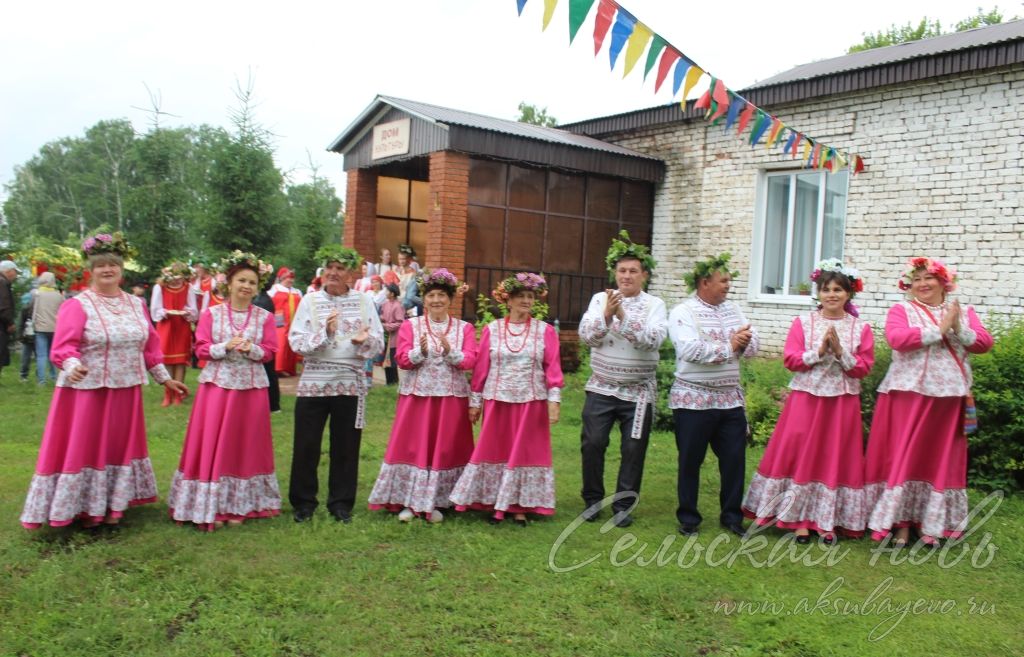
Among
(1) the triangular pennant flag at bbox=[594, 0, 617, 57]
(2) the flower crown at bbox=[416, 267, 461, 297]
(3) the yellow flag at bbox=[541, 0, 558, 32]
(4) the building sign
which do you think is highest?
(4) the building sign

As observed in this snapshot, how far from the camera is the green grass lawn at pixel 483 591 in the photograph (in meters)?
3.79

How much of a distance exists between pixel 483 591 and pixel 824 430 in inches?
101

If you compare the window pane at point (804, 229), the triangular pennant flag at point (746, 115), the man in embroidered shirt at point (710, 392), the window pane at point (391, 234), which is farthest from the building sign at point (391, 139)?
the man in embroidered shirt at point (710, 392)

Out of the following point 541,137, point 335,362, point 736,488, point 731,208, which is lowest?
point 736,488

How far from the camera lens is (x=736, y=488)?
18.2ft

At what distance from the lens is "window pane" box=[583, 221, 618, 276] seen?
42.6 ft

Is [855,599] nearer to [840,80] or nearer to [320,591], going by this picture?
[320,591]

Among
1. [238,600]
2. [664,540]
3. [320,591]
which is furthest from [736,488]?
[238,600]

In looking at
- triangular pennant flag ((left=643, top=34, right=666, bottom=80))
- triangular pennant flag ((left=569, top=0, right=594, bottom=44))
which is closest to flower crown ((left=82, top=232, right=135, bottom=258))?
triangular pennant flag ((left=569, top=0, right=594, bottom=44))

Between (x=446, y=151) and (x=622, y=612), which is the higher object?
(x=446, y=151)

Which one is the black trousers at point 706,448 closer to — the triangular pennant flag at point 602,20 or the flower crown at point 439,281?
the flower crown at point 439,281

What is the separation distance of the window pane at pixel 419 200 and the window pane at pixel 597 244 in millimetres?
3797

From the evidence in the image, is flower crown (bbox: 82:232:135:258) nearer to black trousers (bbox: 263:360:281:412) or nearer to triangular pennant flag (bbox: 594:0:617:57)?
triangular pennant flag (bbox: 594:0:617:57)

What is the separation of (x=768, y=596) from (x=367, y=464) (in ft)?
13.8
